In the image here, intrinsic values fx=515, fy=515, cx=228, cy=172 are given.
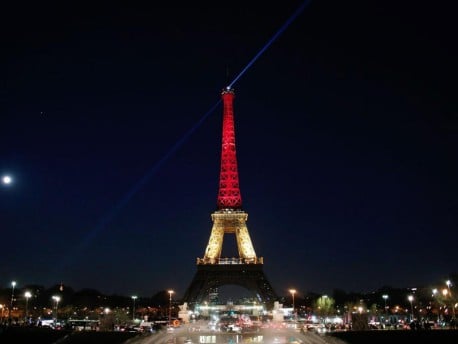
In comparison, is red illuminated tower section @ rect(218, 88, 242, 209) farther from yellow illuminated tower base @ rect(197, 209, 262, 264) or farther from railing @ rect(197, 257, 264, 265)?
railing @ rect(197, 257, 264, 265)

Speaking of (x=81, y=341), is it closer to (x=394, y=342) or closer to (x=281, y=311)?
(x=394, y=342)

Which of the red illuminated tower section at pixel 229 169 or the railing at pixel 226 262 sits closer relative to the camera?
the railing at pixel 226 262

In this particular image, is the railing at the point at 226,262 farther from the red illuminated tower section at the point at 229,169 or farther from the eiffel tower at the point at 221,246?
the red illuminated tower section at the point at 229,169

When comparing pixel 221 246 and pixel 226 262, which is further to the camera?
pixel 221 246

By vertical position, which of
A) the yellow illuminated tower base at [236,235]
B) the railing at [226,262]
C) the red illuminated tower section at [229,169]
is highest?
the red illuminated tower section at [229,169]

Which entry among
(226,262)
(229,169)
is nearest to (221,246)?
(226,262)

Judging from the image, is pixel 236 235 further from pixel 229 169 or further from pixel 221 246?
pixel 229 169

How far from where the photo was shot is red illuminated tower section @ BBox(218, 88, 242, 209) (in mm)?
94625

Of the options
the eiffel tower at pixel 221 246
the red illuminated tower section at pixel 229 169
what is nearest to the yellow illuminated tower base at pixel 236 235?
the eiffel tower at pixel 221 246

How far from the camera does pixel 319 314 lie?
102 m

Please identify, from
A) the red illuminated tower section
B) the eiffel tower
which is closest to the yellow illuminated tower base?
→ the eiffel tower

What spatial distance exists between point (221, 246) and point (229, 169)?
14.4m

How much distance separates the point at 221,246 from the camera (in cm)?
9581

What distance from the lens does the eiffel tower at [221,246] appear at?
3654 inches
